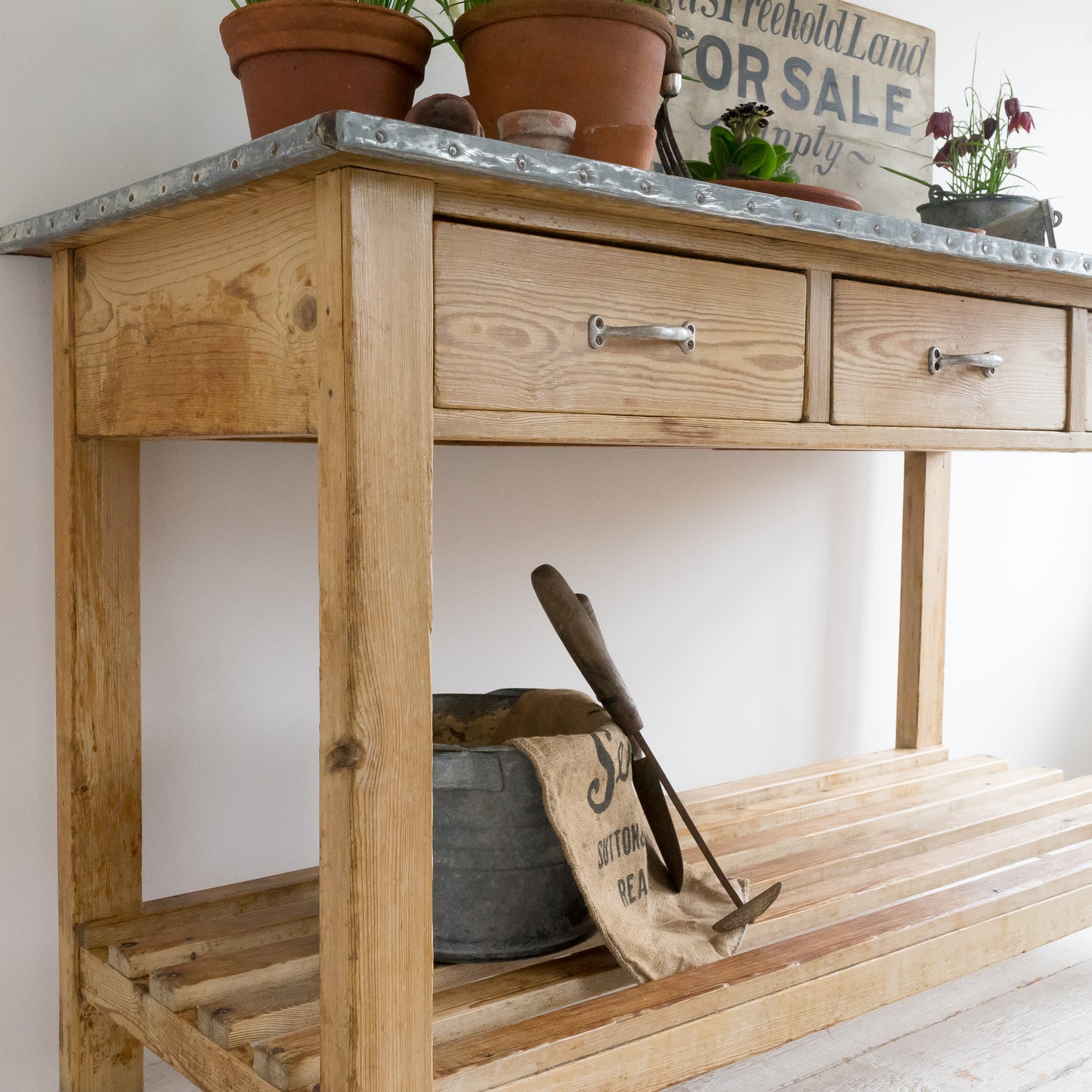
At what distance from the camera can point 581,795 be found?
1122 mm

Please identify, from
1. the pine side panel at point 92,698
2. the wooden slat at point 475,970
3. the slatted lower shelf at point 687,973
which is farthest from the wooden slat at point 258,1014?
the pine side panel at point 92,698

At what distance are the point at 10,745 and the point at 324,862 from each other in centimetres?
59

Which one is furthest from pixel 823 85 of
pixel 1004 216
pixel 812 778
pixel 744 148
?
pixel 812 778

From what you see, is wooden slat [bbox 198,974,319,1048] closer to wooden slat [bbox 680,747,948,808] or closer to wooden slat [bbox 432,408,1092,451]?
wooden slat [bbox 432,408,1092,451]

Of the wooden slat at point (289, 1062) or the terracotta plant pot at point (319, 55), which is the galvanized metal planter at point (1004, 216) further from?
the wooden slat at point (289, 1062)

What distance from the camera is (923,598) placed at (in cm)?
204

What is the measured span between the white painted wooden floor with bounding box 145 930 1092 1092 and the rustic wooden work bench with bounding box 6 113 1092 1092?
0.58 feet

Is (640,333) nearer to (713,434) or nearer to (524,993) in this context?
(713,434)

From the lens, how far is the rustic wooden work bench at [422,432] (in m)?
0.85

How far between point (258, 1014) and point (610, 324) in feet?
2.16

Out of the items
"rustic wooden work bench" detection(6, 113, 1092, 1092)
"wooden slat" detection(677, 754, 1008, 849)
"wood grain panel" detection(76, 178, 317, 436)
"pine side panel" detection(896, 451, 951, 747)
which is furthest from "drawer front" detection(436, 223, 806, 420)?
"pine side panel" detection(896, 451, 951, 747)

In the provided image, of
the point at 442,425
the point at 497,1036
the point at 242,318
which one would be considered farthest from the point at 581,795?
the point at 242,318

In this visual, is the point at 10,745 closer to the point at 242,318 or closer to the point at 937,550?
the point at 242,318

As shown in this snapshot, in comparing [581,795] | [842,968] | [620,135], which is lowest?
[842,968]
